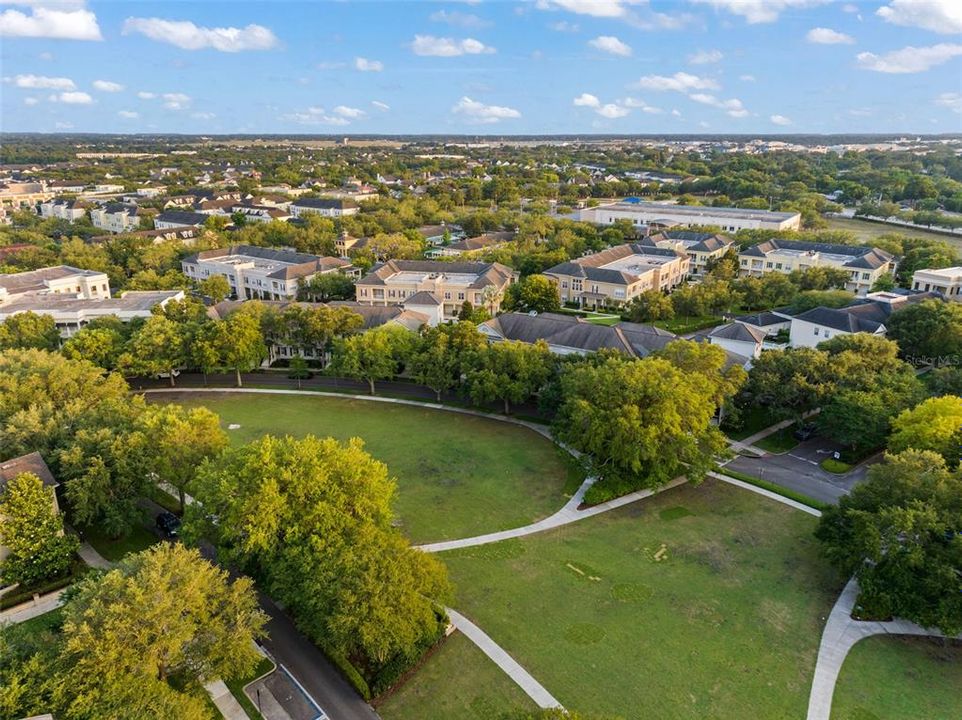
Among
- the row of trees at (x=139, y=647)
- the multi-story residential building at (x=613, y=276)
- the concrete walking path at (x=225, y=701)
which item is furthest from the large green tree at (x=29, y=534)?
the multi-story residential building at (x=613, y=276)

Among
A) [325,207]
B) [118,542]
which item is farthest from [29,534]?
[325,207]

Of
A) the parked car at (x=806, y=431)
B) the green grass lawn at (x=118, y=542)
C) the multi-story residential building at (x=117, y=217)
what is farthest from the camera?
the multi-story residential building at (x=117, y=217)

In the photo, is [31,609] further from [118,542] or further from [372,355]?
[372,355]

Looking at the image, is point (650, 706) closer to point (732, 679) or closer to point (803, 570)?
point (732, 679)

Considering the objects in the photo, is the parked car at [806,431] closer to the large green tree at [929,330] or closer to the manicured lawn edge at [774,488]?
the manicured lawn edge at [774,488]

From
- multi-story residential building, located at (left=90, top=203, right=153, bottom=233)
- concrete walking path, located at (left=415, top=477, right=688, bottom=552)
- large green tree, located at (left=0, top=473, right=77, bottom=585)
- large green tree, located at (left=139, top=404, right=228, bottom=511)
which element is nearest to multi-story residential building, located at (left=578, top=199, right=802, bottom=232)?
concrete walking path, located at (left=415, top=477, right=688, bottom=552)

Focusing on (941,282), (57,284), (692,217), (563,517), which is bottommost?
(563,517)
